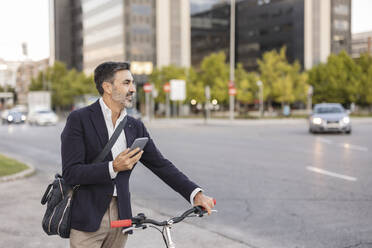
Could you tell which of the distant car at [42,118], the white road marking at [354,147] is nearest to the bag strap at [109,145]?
the white road marking at [354,147]

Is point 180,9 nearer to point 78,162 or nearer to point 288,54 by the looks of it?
point 288,54

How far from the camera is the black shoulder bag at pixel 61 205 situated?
2.46m

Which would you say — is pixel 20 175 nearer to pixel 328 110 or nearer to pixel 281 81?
pixel 328 110

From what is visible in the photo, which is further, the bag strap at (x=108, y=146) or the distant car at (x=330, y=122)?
the distant car at (x=330, y=122)

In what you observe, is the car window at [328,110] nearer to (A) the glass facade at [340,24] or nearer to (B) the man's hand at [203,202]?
(B) the man's hand at [203,202]

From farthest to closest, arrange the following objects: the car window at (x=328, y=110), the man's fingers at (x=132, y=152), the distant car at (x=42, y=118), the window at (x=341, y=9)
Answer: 1. the window at (x=341, y=9)
2. the distant car at (x=42, y=118)
3. the car window at (x=328, y=110)
4. the man's fingers at (x=132, y=152)

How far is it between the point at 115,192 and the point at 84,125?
1.32ft

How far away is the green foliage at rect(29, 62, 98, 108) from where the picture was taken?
74125mm

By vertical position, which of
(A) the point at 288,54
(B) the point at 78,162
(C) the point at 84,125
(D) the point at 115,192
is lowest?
(D) the point at 115,192

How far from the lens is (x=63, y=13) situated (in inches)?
4222

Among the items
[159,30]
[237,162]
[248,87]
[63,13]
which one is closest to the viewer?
[237,162]

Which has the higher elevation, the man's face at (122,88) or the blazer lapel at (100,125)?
the man's face at (122,88)

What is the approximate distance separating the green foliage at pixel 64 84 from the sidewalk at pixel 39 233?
67.3 m

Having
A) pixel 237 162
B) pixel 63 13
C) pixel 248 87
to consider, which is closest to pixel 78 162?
pixel 237 162
